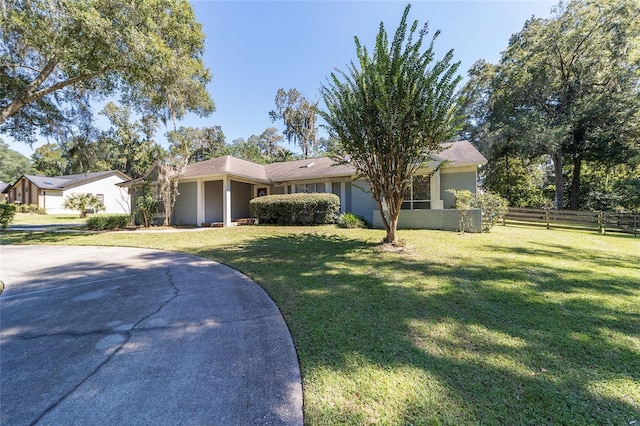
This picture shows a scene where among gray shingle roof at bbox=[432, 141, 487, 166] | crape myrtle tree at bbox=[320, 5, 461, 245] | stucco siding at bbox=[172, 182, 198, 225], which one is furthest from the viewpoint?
stucco siding at bbox=[172, 182, 198, 225]

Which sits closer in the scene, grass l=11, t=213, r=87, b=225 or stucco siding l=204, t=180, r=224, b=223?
stucco siding l=204, t=180, r=224, b=223

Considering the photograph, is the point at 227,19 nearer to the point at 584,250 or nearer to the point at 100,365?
the point at 100,365

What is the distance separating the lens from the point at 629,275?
511 centimetres

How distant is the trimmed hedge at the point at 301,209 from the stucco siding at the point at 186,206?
14.5 ft

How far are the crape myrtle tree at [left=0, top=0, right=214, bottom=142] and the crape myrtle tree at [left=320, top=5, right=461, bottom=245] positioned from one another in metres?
6.73

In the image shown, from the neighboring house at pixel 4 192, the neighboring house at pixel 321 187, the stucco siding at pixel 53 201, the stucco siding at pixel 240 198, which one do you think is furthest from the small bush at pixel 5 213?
the neighboring house at pixel 4 192

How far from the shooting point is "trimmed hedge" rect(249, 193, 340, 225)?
13531 mm

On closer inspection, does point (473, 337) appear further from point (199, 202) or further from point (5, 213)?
point (5, 213)

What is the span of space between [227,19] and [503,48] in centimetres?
2128

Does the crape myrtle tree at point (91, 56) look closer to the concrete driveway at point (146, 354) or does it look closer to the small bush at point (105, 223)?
the small bush at point (105, 223)

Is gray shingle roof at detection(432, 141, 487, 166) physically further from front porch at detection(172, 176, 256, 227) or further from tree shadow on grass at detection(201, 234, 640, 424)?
front porch at detection(172, 176, 256, 227)

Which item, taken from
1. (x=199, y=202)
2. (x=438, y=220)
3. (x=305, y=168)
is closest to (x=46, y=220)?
(x=199, y=202)

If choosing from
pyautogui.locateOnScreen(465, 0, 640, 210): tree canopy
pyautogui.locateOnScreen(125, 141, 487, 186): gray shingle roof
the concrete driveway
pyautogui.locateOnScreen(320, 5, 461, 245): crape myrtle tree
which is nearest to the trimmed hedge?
pyautogui.locateOnScreen(125, 141, 487, 186): gray shingle roof

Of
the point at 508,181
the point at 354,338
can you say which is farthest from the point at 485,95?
the point at 354,338
